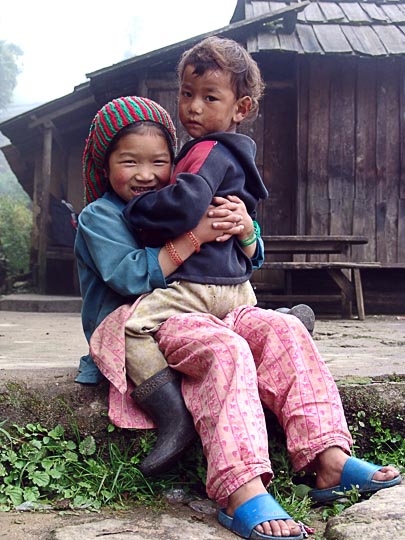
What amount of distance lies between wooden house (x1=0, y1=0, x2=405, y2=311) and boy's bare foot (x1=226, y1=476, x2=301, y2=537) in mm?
5570

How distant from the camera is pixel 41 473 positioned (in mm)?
1802

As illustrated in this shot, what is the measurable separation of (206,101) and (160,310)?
0.72m

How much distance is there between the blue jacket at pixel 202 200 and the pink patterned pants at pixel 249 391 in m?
0.17

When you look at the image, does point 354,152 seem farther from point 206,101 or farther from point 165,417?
point 165,417

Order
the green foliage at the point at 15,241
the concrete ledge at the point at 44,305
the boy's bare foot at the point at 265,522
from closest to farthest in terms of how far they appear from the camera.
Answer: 1. the boy's bare foot at the point at 265,522
2. the concrete ledge at the point at 44,305
3. the green foliage at the point at 15,241

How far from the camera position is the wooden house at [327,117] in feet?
22.2

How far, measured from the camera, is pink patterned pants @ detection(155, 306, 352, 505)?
62.3 inches

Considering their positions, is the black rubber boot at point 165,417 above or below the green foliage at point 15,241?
below

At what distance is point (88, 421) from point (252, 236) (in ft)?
2.71

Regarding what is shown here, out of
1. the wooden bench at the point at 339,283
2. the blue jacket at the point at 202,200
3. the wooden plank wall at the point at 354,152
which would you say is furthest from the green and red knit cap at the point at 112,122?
the wooden plank wall at the point at 354,152

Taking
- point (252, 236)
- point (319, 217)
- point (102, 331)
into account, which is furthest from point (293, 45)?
point (102, 331)

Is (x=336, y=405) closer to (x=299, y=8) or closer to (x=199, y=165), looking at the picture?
(x=199, y=165)

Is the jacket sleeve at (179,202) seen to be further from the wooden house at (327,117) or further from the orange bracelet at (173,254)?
the wooden house at (327,117)

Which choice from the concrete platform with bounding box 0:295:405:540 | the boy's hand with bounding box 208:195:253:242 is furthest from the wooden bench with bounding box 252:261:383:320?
the boy's hand with bounding box 208:195:253:242
